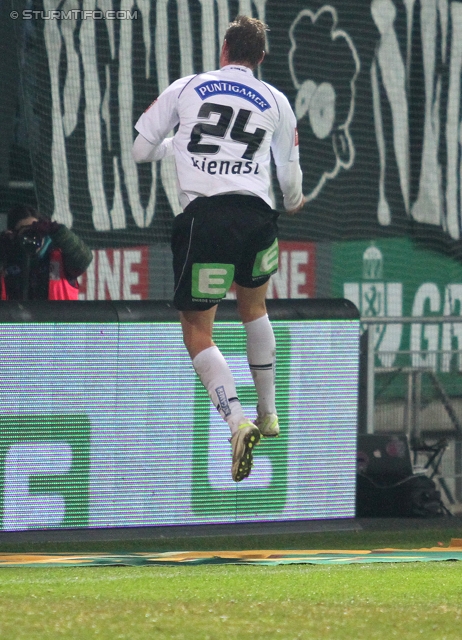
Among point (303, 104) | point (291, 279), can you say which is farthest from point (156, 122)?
point (303, 104)

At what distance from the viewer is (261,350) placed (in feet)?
19.2

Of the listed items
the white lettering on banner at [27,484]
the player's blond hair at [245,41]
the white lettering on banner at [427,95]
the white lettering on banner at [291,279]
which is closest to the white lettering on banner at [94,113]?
the white lettering on banner at [291,279]

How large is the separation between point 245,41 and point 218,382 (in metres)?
1.42

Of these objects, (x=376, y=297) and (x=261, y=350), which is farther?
(x=376, y=297)

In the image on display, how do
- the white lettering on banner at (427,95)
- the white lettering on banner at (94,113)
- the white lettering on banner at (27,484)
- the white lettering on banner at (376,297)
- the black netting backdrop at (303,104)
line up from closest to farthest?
the white lettering on banner at (27,484) → the white lettering on banner at (94,113) → the black netting backdrop at (303,104) → the white lettering on banner at (376,297) → the white lettering on banner at (427,95)

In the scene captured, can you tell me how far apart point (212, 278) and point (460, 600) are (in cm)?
170

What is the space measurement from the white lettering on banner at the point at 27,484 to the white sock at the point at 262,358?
5.12ft

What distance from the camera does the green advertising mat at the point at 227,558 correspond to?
6004 millimetres

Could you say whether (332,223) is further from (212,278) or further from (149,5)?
(212,278)

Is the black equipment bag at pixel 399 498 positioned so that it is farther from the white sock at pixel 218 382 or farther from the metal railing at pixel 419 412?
the white sock at pixel 218 382

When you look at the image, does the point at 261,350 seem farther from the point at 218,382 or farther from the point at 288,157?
the point at 288,157

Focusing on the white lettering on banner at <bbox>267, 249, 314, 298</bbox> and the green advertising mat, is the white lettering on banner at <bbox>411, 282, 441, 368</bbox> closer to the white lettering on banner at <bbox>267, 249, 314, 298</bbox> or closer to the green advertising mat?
the white lettering on banner at <bbox>267, 249, 314, 298</bbox>

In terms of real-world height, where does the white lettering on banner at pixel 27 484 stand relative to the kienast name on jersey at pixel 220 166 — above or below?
below

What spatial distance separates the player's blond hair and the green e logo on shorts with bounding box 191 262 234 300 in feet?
2.91
